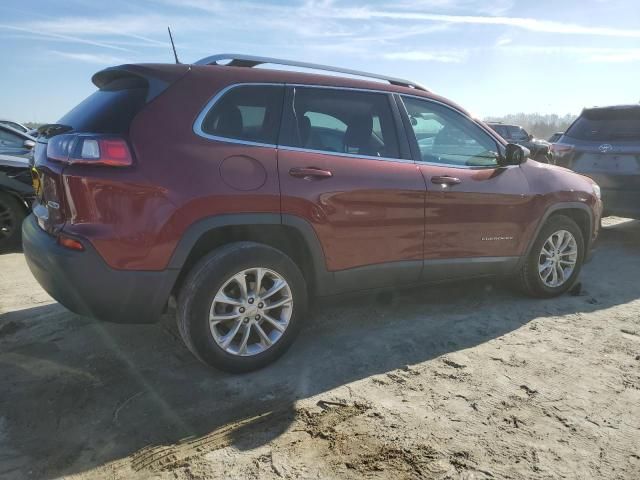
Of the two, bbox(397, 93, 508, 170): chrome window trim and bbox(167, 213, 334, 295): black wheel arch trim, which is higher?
bbox(397, 93, 508, 170): chrome window trim

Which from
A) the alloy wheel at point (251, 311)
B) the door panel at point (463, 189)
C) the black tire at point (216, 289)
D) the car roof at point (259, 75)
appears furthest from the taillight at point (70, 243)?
the door panel at point (463, 189)

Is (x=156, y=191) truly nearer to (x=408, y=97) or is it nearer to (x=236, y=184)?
(x=236, y=184)

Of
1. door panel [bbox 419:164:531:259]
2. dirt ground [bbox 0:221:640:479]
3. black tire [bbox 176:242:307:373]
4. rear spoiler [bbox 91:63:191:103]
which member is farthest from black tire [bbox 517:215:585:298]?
rear spoiler [bbox 91:63:191:103]

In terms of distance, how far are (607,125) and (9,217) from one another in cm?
770

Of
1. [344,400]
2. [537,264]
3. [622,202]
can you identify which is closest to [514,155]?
[537,264]

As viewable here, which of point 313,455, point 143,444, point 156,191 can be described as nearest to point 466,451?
point 313,455

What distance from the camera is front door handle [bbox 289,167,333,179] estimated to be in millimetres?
3016

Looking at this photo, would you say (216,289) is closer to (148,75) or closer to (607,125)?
(148,75)

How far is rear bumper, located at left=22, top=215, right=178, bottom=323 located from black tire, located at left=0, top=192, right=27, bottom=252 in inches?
152

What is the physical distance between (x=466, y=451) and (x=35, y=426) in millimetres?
2128

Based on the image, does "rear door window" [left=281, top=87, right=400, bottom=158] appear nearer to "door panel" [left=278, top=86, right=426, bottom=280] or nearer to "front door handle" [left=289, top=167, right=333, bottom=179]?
"door panel" [left=278, top=86, right=426, bottom=280]

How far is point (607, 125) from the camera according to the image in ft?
21.5

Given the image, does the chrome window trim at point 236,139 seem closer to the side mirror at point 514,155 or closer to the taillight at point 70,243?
the taillight at point 70,243

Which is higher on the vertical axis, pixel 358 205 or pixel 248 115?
pixel 248 115
